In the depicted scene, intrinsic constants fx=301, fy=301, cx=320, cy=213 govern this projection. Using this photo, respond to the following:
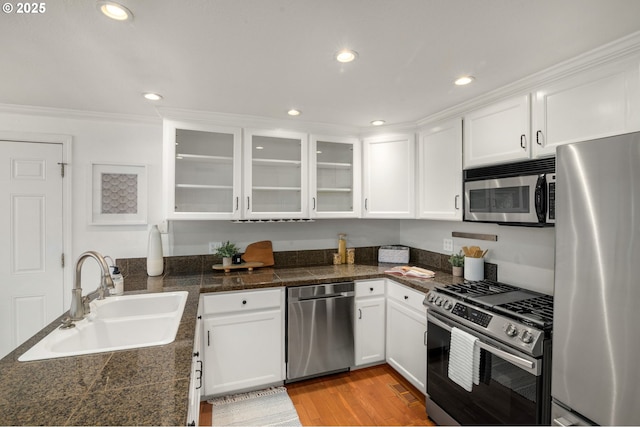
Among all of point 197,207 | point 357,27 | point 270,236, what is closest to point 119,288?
point 197,207

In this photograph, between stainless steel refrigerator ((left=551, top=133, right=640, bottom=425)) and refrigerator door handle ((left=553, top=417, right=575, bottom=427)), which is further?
refrigerator door handle ((left=553, top=417, right=575, bottom=427))

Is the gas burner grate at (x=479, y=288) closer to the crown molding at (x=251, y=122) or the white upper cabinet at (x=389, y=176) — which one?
the white upper cabinet at (x=389, y=176)

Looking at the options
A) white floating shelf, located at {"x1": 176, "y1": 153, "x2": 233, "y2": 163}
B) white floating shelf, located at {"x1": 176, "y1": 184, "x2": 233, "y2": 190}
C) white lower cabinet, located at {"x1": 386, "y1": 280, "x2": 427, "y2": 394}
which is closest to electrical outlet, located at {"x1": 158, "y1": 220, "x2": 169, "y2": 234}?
white floating shelf, located at {"x1": 176, "y1": 184, "x2": 233, "y2": 190}

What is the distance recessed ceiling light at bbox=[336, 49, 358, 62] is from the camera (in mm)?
1531

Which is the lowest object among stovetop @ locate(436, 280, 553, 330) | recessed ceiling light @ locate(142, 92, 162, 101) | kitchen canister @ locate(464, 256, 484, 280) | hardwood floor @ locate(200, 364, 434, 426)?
hardwood floor @ locate(200, 364, 434, 426)

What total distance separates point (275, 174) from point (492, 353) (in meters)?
2.11

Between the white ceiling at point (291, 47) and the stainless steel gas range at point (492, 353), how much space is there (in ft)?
4.49

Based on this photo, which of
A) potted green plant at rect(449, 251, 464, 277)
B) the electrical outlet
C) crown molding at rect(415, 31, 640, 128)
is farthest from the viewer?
the electrical outlet

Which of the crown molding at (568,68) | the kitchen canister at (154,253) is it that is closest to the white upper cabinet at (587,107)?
the crown molding at (568,68)

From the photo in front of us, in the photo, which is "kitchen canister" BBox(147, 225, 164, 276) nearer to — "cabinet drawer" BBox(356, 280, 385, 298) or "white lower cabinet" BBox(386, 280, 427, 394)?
"cabinet drawer" BBox(356, 280, 385, 298)

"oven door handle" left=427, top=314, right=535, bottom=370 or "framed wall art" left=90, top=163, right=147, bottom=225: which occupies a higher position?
"framed wall art" left=90, top=163, right=147, bottom=225

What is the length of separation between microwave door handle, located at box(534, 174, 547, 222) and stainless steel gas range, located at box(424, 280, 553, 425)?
525 mm

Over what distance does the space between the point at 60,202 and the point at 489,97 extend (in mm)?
3439

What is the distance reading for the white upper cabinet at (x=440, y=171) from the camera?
2402 mm
